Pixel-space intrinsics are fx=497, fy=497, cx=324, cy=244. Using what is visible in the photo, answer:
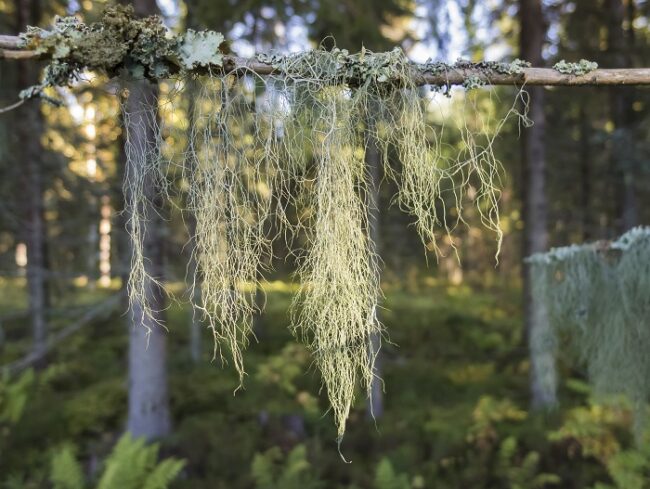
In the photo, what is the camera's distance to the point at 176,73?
70.9 inches

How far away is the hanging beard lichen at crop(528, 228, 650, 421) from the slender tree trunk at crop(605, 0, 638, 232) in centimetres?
305

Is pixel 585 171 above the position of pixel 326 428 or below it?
above

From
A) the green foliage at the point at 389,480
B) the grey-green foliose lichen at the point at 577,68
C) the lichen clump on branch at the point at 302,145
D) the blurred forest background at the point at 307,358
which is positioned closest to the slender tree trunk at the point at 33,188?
the blurred forest background at the point at 307,358

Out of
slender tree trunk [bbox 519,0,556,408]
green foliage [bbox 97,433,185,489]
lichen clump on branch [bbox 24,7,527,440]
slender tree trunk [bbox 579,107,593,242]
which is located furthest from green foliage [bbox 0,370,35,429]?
slender tree trunk [bbox 579,107,593,242]

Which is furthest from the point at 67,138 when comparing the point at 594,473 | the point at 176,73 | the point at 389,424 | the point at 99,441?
the point at 594,473

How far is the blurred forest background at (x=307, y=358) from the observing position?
16.1 feet

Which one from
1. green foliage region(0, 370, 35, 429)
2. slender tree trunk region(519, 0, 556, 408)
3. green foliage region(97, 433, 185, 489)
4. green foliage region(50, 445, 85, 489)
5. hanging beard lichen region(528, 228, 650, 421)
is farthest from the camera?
slender tree trunk region(519, 0, 556, 408)

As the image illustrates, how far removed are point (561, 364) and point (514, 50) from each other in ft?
21.3

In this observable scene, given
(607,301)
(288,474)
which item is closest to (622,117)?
(607,301)

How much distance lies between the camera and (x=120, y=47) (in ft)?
5.50

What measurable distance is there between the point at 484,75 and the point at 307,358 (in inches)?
260

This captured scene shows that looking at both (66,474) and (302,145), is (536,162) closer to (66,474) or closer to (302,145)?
(302,145)

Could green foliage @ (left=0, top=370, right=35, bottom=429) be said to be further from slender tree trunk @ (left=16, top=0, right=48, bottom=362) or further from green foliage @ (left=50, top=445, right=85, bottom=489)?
green foliage @ (left=50, top=445, right=85, bottom=489)

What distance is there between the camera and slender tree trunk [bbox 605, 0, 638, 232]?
18.6 ft
